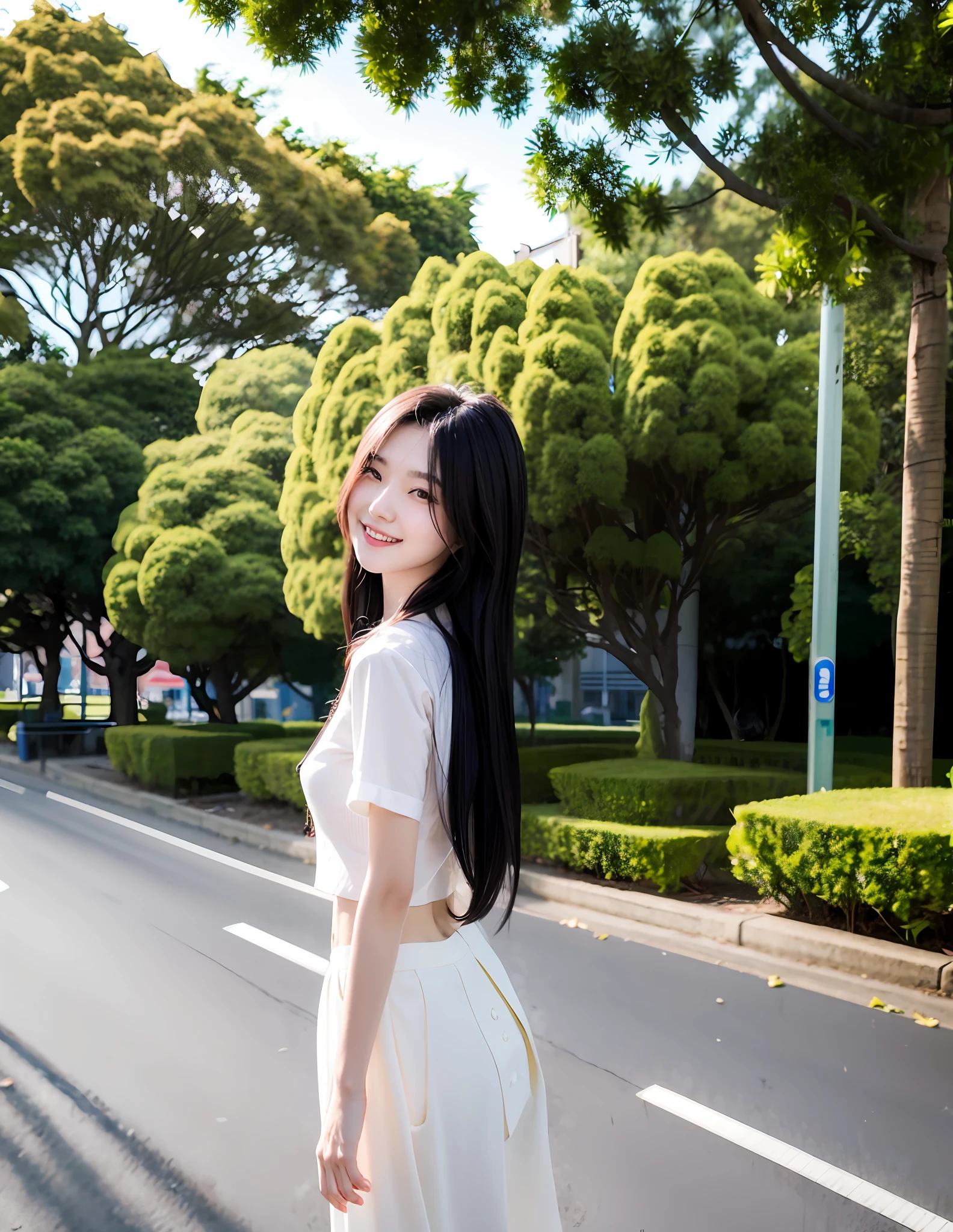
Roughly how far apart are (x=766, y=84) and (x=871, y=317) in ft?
14.4

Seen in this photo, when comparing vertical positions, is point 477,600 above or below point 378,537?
below

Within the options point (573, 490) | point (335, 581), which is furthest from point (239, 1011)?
point (335, 581)

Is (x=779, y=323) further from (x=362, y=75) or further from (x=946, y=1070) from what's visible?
(x=946, y=1070)

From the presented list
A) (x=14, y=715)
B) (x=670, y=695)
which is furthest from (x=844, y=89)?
(x=14, y=715)

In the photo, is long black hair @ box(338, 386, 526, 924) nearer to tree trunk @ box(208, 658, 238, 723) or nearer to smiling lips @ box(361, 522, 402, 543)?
smiling lips @ box(361, 522, 402, 543)

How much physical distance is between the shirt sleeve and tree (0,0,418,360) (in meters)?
21.5

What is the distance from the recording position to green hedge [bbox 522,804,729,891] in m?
6.77

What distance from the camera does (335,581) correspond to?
10938 mm

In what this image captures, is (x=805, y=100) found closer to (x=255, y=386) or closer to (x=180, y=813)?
(x=180, y=813)

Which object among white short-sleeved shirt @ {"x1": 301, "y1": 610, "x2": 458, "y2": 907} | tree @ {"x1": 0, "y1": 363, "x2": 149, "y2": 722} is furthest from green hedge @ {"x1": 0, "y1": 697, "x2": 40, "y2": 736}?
white short-sleeved shirt @ {"x1": 301, "y1": 610, "x2": 458, "y2": 907}

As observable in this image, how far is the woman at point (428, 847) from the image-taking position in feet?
4.23

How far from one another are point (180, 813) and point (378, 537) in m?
11.0

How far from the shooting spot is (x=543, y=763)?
11109 mm

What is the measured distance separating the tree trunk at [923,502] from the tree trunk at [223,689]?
12.5 metres
